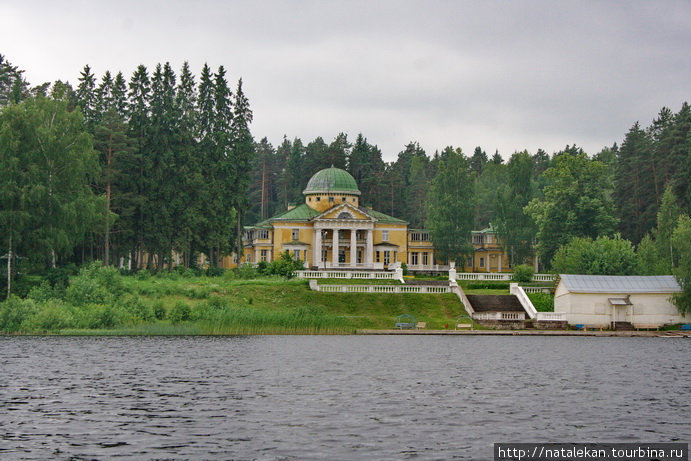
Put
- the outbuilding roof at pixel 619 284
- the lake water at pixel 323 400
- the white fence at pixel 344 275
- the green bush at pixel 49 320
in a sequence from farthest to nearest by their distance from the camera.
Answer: the white fence at pixel 344 275 < the outbuilding roof at pixel 619 284 < the green bush at pixel 49 320 < the lake water at pixel 323 400

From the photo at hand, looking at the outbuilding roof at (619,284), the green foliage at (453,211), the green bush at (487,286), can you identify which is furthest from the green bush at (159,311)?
the green foliage at (453,211)

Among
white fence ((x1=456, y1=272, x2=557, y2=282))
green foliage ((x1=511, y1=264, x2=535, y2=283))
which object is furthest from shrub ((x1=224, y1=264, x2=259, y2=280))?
green foliage ((x1=511, y1=264, x2=535, y2=283))

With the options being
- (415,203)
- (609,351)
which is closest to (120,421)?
(609,351)

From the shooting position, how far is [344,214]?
339ft

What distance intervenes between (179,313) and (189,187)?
30361mm

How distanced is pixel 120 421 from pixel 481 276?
60516 millimetres

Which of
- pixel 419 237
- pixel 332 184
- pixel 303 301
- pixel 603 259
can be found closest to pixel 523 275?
pixel 603 259

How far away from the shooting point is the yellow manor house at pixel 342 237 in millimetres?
103000

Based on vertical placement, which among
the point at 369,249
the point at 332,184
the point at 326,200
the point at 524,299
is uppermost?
the point at 332,184

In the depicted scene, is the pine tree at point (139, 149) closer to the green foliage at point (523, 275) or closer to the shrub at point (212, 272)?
the shrub at point (212, 272)

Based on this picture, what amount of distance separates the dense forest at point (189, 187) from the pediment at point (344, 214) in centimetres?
872

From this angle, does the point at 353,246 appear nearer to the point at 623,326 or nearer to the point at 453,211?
the point at 453,211

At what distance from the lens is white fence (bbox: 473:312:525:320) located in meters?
64.2

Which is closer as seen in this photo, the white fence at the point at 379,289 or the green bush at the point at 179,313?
the green bush at the point at 179,313
